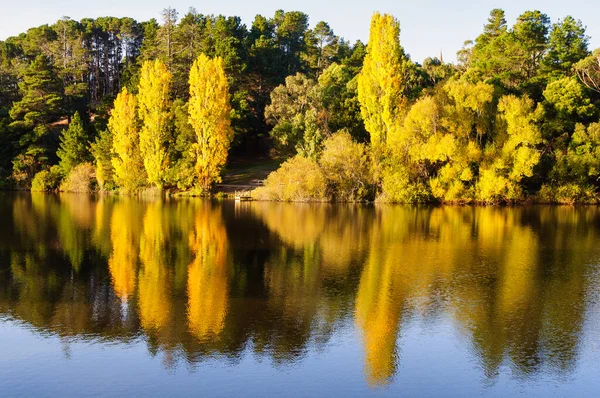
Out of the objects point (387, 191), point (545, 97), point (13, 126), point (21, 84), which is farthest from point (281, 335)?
point (21, 84)

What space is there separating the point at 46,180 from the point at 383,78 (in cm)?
4281

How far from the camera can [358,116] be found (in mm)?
61531

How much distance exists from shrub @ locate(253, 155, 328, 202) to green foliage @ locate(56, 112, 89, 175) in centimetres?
2775

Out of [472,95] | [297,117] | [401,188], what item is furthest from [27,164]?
[472,95]

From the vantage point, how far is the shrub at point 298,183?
5309 centimetres

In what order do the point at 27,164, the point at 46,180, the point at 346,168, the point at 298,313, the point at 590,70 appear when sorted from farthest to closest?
the point at 27,164 < the point at 46,180 < the point at 590,70 < the point at 346,168 < the point at 298,313

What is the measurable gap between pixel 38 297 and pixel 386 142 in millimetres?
39690

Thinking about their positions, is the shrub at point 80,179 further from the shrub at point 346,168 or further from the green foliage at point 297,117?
the shrub at point 346,168

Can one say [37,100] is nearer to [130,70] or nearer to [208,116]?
[130,70]

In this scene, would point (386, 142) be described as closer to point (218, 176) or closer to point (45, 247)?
point (218, 176)

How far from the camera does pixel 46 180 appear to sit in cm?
6931

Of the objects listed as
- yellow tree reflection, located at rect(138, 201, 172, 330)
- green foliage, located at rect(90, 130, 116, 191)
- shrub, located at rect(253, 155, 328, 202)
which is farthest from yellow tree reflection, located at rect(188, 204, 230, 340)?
green foliage, located at rect(90, 130, 116, 191)

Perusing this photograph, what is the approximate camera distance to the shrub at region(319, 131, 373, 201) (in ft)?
173

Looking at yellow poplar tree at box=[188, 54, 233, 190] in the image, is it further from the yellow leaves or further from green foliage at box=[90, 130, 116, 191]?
the yellow leaves
